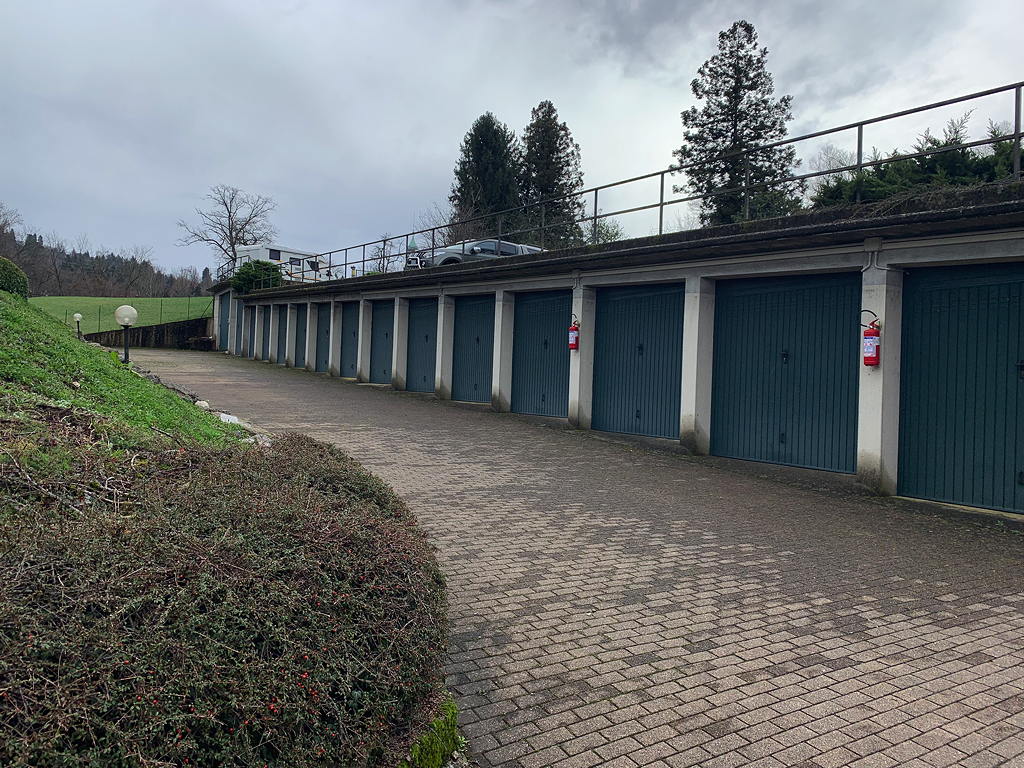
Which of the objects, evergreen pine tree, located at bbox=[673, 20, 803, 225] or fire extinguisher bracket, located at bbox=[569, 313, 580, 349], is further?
evergreen pine tree, located at bbox=[673, 20, 803, 225]

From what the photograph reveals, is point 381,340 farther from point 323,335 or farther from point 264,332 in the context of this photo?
point 264,332

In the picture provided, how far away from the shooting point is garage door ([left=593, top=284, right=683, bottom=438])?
46.5 ft

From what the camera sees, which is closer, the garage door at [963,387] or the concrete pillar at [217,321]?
the garage door at [963,387]

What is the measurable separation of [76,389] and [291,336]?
86.9ft

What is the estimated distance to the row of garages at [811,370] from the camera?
9477 millimetres

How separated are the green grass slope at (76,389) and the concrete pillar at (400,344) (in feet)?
40.5

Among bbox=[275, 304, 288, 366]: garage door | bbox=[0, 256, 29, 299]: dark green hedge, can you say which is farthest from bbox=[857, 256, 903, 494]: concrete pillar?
bbox=[275, 304, 288, 366]: garage door

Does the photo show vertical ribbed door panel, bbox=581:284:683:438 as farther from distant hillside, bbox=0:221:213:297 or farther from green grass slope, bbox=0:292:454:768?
distant hillside, bbox=0:221:213:297

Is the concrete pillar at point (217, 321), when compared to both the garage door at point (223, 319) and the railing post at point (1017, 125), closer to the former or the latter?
the garage door at point (223, 319)

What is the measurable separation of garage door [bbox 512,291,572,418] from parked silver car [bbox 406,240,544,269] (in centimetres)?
235

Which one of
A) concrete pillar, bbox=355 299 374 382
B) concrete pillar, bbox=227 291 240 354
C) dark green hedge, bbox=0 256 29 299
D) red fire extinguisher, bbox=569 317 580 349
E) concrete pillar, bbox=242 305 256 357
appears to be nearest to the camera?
red fire extinguisher, bbox=569 317 580 349

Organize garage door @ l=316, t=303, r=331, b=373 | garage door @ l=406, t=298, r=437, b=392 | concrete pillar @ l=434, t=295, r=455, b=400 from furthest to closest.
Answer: garage door @ l=316, t=303, r=331, b=373 < garage door @ l=406, t=298, r=437, b=392 < concrete pillar @ l=434, t=295, r=455, b=400

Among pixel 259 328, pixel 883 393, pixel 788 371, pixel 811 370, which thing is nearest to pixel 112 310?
pixel 259 328

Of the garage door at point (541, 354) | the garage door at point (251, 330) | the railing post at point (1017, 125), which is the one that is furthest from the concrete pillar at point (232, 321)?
the railing post at point (1017, 125)
